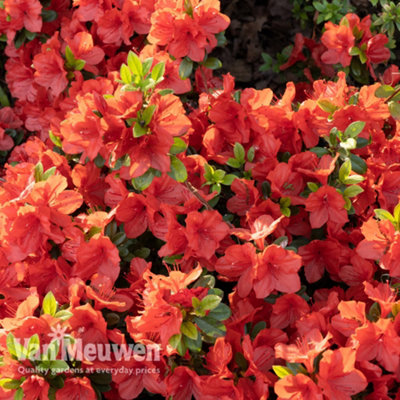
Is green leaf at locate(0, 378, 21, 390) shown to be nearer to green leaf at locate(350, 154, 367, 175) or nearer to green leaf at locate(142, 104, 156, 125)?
green leaf at locate(142, 104, 156, 125)

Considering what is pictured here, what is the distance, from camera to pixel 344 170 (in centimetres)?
158

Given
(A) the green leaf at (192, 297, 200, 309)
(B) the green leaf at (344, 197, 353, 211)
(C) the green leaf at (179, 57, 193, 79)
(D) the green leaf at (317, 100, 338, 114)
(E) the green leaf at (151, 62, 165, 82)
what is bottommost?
(A) the green leaf at (192, 297, 200, 309)

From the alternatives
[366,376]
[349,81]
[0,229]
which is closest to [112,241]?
[0,229]

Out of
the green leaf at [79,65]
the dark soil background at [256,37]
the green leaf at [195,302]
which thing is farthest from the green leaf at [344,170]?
the dark soil background at [256,37]

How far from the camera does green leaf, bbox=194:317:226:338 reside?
1.34 meters

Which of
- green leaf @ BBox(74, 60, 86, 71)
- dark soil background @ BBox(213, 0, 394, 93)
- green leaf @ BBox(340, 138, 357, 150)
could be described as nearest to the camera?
green leaf @ BBox(340, 138, 357, 150)

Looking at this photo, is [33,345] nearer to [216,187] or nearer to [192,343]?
[192,343]

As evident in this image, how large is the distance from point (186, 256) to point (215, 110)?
486 mm

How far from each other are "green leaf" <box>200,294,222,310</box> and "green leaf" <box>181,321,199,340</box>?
Result: 53mm

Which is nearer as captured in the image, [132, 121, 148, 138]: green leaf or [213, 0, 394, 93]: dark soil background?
[132, 121, 148, 138]: green leaf

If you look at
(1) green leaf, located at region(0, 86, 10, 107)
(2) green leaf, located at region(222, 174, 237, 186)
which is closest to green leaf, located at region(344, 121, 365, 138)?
(2) green leaf, located at region(222, 174, 237, 186)

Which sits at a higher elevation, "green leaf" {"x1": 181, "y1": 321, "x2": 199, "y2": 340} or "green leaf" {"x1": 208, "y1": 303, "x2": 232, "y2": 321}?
"green leaf" {"x1": 181, "y1": 321, "x2": 199, "y2": 340}

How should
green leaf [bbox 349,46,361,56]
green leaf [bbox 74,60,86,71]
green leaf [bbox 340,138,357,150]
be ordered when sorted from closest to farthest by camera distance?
green leaf [bbox 340,138,357,150] < green leaf [bbox 74,60,86,71] < green leaf [bbox 349,46,361,56]

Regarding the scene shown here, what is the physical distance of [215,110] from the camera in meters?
1.71
